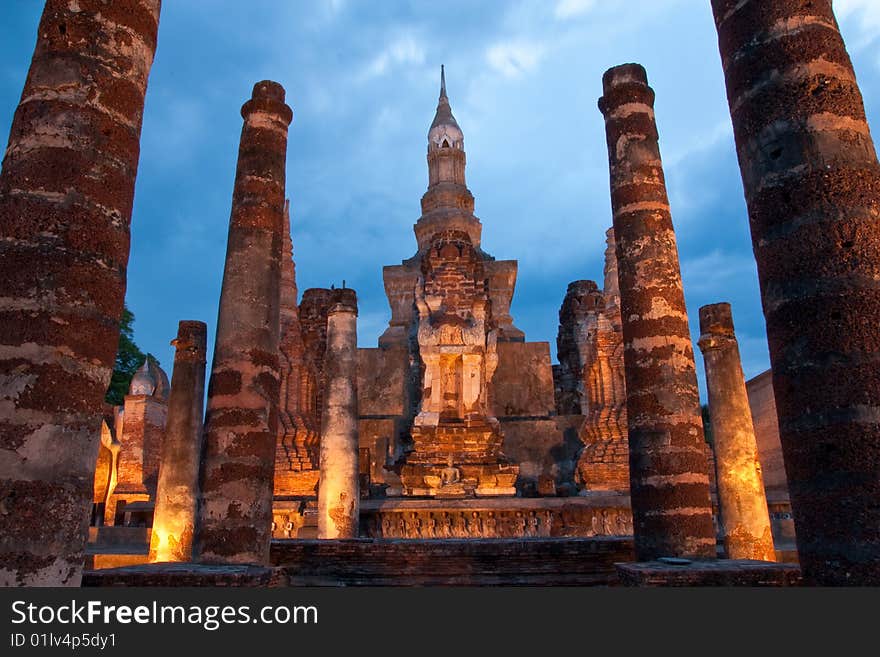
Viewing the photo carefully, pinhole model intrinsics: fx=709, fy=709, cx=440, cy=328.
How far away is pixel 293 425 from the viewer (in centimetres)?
1783

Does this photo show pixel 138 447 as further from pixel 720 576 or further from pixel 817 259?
pixel 817 259

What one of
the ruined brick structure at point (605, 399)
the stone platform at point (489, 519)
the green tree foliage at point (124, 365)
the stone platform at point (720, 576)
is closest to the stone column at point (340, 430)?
the stone platform at point (489, 519)

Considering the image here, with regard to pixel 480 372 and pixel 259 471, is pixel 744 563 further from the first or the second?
pixel 480 372

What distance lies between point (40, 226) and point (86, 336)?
2.80ft

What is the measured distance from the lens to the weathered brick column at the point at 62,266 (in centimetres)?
469

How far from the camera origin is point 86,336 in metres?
5.09

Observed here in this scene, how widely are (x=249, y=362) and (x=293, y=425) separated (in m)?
9.00

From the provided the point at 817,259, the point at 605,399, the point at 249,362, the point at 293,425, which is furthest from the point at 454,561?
the point at 605,399

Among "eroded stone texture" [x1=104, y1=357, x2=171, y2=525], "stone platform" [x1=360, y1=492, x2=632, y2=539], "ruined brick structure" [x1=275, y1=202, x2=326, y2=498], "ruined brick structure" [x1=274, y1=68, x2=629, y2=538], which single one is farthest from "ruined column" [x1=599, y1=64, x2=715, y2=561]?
"eroded stone texture" [x1=104, y1=357, x2=171, y2=525]

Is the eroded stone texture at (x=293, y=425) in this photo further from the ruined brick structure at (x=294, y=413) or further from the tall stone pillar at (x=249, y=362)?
the tall stone pillar at (x=249, y=362)

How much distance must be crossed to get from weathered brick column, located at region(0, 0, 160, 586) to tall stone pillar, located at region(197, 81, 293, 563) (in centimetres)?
354

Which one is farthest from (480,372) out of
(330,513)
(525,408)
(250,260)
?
(250,260)

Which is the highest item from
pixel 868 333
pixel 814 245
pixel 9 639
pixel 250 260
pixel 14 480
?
pixel 250 260

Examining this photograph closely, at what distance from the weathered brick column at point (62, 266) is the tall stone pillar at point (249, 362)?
3538 mm
